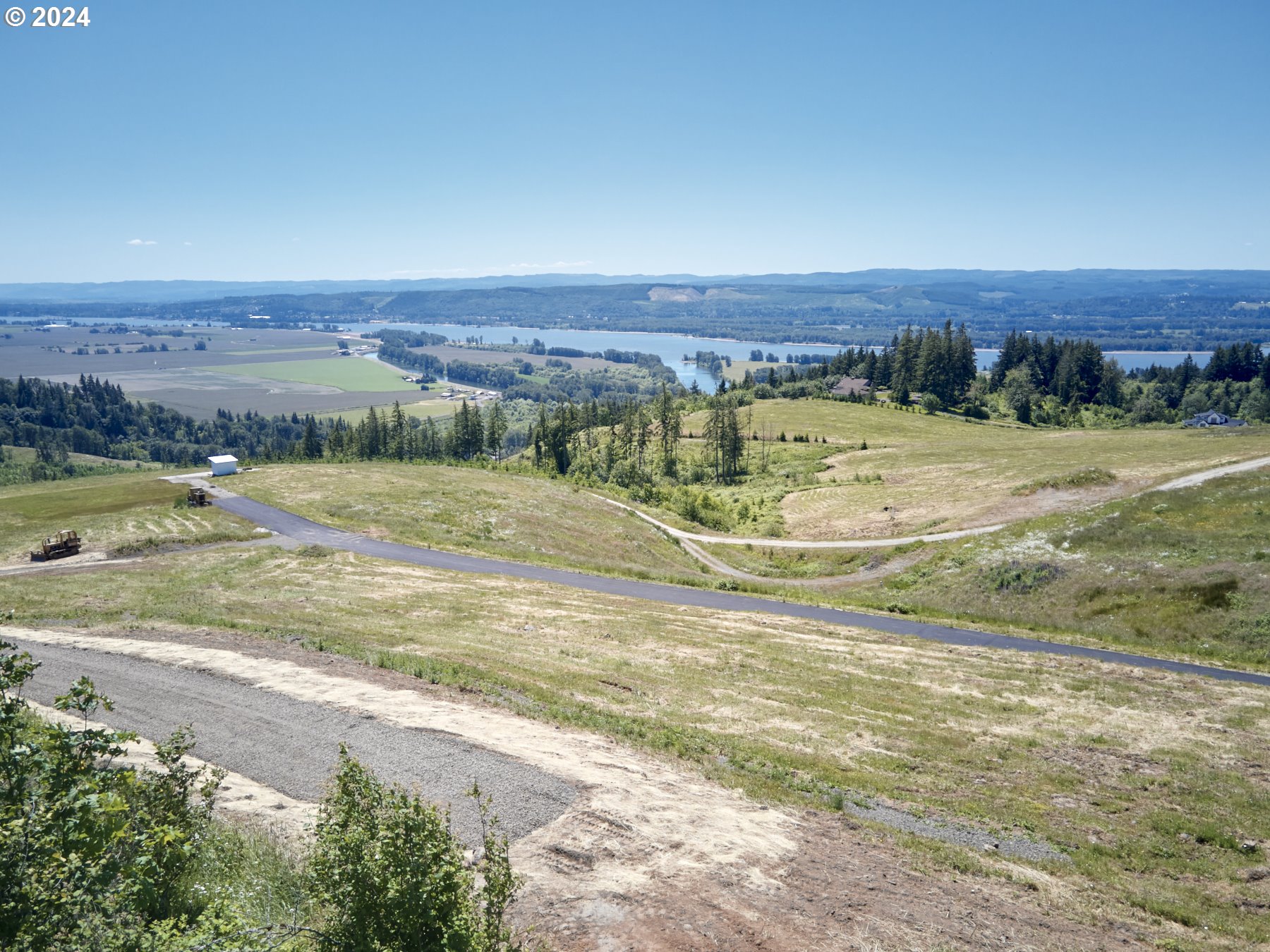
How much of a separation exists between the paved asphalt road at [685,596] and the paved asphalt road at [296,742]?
760 inches

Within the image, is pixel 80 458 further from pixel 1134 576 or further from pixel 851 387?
pixel 1134 576

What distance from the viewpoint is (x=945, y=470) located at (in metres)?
72.1

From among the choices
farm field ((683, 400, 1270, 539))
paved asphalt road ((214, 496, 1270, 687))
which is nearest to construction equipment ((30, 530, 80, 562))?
paved asphalt road ((214, 496, 1270, 687))

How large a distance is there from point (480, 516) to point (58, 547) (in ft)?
80.3

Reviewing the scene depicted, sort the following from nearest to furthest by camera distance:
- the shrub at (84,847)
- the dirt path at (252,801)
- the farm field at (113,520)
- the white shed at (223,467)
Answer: the shrub at (84,847)
the dirt path at (252,801)
the farm field at (113,520)
the white shed at (223,467)

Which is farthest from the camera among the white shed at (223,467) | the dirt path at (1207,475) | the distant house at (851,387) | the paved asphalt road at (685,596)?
the distant house at (851,387)

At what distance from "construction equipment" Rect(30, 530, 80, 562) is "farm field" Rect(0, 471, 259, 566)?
513 mm

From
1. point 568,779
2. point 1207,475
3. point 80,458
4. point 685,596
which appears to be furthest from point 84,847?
point 80,458

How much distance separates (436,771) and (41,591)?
25.5 meters

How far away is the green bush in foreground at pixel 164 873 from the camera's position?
6.55 meters

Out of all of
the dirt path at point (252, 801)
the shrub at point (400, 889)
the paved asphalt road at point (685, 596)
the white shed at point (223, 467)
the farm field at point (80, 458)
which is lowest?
the farm field at point (80, 458)

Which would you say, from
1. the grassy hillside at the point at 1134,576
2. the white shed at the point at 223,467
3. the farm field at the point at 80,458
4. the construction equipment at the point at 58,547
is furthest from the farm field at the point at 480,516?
the farm field at the point at 80,458

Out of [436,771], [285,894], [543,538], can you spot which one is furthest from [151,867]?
[543,538]

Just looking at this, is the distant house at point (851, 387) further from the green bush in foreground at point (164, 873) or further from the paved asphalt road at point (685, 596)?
the green bush in foreground at point (164, 873)
